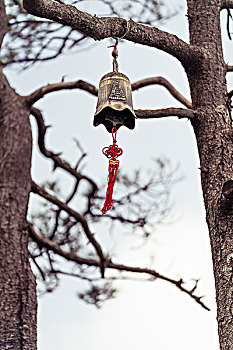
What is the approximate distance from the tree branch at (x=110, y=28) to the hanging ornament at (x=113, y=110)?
0.38ft

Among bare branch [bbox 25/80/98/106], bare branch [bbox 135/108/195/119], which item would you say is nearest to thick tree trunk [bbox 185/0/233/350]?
bare branch [bbox 135/108/195/119]

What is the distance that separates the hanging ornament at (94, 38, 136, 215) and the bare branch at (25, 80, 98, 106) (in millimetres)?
1370

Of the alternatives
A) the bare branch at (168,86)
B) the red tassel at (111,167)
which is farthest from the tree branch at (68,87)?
the red tassel at (111,167)

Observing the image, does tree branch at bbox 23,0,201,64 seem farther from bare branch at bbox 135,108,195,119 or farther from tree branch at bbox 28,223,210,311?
tree branch at bbox 28,223,210,311

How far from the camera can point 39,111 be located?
404 centimetres

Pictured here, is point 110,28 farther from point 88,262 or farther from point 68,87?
point 88,262

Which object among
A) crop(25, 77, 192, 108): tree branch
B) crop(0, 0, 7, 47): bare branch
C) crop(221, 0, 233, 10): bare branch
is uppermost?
crop(0, 0, 7, 47): bare branch

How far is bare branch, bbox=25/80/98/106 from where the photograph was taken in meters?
3.77

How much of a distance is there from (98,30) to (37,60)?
2.09 m

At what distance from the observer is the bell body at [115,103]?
7.41 ft

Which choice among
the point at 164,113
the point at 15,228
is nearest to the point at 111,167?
the point at 164,113

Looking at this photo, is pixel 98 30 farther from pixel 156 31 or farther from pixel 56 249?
pixel 56 249

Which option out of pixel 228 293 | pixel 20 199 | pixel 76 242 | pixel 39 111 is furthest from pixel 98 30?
pixel 76 242

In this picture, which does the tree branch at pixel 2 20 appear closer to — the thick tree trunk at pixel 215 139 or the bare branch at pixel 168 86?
→ the bare branch at pixel 168 86
